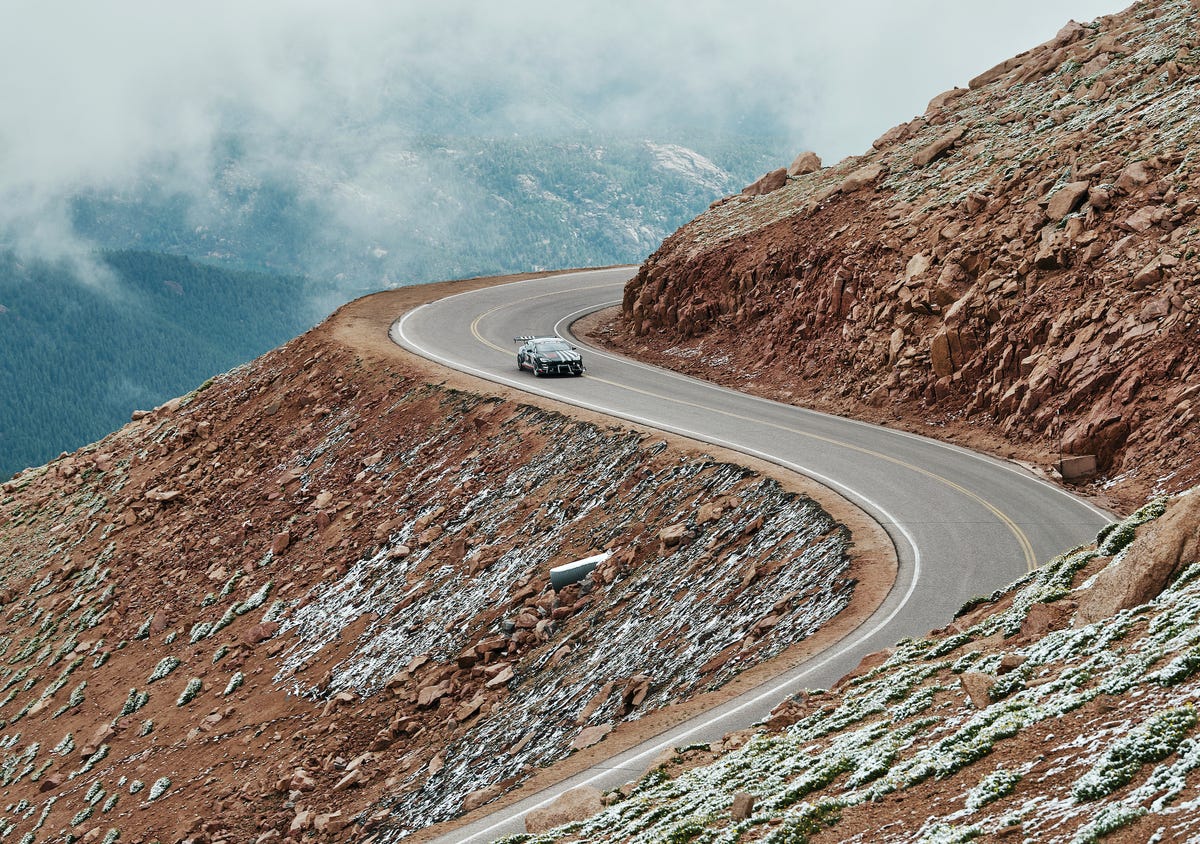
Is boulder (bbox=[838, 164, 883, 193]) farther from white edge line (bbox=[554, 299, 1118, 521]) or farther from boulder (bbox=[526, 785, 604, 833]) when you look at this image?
boulder (bbox=[526, 785, 604, 833])

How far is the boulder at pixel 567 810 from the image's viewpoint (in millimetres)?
15352

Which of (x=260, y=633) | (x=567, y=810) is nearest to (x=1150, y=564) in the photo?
(x=567, y=810)

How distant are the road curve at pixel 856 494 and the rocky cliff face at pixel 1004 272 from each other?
206cm

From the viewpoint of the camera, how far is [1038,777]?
10422 millimetres

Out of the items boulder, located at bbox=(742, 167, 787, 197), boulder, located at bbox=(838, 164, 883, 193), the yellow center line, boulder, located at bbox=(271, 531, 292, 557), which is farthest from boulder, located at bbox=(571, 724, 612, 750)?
boulder, located at bbox=(742, 167, 787, 197)

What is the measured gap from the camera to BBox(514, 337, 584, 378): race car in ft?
139

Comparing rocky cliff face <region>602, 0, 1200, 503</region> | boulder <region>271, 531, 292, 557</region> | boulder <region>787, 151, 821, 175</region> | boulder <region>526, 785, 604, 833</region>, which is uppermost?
boulder <region>787, 151, 821, 175</region>

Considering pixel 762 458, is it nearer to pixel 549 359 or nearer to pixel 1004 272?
pixel 1004 272

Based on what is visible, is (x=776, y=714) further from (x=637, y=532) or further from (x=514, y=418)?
(x=514, y=418)

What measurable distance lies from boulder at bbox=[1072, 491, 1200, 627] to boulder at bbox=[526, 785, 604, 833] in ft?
22.7

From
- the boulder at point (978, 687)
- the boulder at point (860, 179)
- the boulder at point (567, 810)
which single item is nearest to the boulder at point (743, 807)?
the boulder at point (978, 687)

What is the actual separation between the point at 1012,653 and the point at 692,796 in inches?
179

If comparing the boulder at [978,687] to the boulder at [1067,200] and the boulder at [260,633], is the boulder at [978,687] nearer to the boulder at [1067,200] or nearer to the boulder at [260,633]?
the boulder at [260,633]

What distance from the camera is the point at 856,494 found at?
26.9 m
